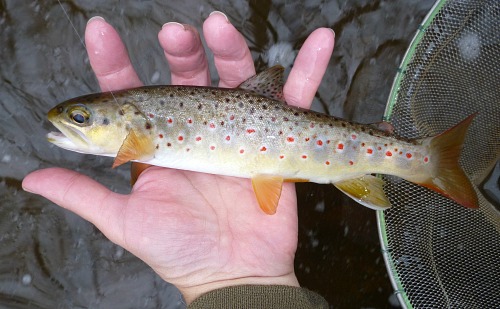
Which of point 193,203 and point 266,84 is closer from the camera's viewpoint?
point 193,203

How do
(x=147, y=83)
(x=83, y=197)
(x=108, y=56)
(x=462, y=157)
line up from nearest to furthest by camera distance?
(x=83, y=197), (x=108, y=56), (x=462, y=157), (x=147, y=83)

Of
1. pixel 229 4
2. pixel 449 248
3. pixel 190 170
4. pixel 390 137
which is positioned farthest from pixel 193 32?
pixel 449 248

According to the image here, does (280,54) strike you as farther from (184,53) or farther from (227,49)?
(184,53)

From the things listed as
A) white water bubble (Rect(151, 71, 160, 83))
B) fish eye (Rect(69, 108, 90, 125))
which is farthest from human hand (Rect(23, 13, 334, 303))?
white water bubble (Rect(151, 71, 160, 83))

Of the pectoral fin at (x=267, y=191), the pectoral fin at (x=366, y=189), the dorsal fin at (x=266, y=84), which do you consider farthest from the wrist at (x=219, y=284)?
the dorsal fin at (x=266, y=84)

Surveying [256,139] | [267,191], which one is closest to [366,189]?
[267,191]
